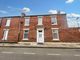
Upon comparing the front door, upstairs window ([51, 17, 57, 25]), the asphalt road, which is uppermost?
upstairs window ([51, 17, 57, 25])

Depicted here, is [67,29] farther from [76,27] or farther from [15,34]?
[15,34]

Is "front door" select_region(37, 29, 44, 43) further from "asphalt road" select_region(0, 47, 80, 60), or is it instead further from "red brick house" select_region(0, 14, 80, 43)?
"asphalt road" select_region(0, 47, 80, 60)

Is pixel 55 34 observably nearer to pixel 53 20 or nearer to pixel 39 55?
pixel 53 20

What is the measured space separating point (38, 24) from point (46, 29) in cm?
199

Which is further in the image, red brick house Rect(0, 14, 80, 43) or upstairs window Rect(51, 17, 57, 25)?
upstairs window Rect(51, 17, 57, 25)

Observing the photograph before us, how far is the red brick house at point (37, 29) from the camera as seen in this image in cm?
2377

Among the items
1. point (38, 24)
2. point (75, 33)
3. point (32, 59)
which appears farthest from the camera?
point (38, 24)

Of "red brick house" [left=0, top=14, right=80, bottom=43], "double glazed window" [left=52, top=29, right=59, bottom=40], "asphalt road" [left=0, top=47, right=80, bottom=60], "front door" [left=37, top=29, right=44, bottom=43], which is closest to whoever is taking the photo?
"asphalt road" [left=0, top=47, right=80, bottom=60]

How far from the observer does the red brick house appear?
23766mm

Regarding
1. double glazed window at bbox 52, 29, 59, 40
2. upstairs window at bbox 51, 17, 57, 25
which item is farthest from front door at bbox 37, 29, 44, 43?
upstairs window at bbox 51, 17, 57, 25

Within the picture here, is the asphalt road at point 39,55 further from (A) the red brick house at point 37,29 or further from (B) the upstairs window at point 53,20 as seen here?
(B) the upstairs window at point 53,20

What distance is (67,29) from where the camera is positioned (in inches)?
942

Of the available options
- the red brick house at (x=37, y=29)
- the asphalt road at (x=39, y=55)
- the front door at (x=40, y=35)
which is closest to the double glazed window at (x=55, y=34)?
the red brick house at (x=37, y=29)

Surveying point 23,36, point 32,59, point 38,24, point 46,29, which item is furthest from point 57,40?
point 32,59
